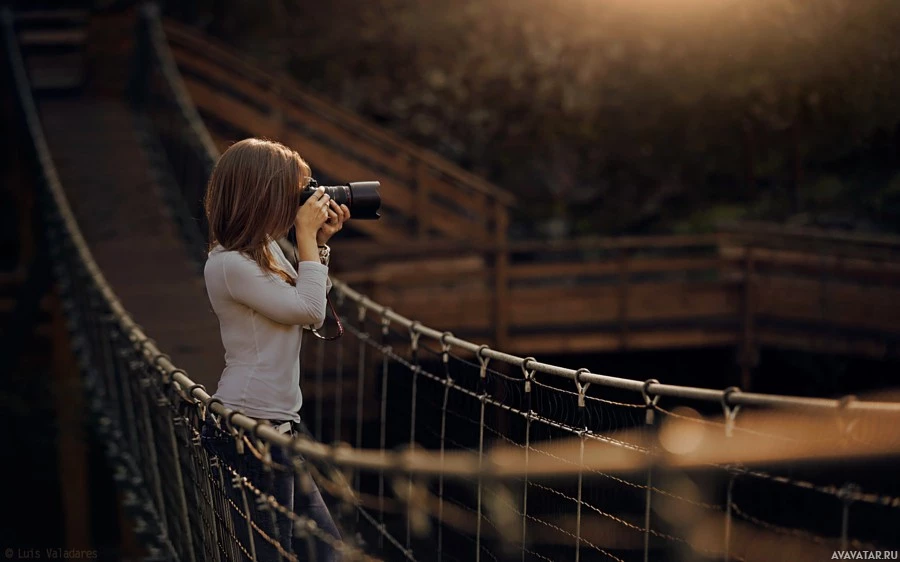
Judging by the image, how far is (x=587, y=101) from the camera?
1301 cm

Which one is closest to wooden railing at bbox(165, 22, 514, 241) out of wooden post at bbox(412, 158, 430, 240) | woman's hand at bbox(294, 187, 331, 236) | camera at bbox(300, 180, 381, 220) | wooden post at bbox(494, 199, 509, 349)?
wooden post at bbox(412, 158, 430, 240)

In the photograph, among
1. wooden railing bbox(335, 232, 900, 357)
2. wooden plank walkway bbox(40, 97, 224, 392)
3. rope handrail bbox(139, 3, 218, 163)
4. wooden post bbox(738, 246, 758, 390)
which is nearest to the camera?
wooden plank walkway bbox(40, 97, 224, 392)

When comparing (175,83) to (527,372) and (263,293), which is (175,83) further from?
(263,293)

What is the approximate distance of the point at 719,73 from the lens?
11.8 m

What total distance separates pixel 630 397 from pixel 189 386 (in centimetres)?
535

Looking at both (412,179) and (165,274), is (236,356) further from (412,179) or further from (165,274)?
(412,179)

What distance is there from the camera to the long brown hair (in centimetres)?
248

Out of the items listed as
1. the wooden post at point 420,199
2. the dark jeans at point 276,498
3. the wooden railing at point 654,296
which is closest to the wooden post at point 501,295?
the wooden railing at point 654,296

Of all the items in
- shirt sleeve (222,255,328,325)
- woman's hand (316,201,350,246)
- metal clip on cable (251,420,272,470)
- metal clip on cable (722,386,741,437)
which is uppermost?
woman's hand (316,201,350,246)

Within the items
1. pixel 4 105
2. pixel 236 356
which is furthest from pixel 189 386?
pixel 4 105

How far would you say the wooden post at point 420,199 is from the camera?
957 centimetres

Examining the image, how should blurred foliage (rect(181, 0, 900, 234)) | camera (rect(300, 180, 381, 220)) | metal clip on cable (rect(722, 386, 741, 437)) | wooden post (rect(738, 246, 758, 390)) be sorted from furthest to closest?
blurred foliage (rect(181, 0, 900, 234))
wooden post (rect(738, 246, 758, 390))
camera (rect(300, 180, 381, 220))
metal clip on cable (rect(722, 386, 741, 437))

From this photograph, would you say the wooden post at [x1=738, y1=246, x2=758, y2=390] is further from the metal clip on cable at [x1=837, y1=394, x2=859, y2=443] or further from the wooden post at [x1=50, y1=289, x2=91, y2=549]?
the metal clip on cable at [x1=837, y1=394, x2=859, y2=443]

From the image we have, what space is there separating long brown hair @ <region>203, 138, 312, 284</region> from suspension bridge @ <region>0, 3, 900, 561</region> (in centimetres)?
100
